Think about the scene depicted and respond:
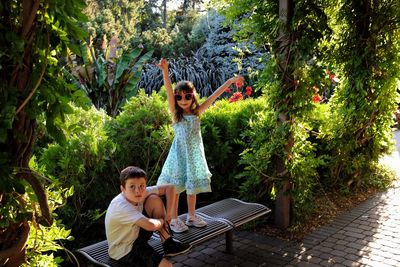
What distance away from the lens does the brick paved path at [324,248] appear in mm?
4086

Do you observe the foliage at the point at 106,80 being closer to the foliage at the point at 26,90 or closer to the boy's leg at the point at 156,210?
the boy's leg at the point at 156,210

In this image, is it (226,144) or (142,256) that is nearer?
(142,256)

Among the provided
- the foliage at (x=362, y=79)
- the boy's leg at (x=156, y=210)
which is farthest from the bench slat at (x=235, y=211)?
the foliage at (x=362, y=79)

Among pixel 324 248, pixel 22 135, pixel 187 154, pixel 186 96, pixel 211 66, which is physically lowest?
pixel 324 248

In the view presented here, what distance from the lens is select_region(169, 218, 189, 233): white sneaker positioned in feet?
12.6

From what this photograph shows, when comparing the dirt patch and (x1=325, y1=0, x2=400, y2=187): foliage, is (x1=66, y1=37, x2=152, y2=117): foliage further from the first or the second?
the dirt patch

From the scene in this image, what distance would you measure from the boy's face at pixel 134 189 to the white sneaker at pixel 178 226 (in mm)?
734

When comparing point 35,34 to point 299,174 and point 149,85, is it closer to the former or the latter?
point 299,174

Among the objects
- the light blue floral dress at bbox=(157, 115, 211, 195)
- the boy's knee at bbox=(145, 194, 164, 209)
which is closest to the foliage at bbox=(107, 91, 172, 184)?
the light blue floral dress at bbox=(157, 115, 211, 195)

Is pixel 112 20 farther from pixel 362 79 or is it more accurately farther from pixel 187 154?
pixel 187 154

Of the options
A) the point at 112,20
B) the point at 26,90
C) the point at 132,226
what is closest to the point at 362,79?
the point at 132,226

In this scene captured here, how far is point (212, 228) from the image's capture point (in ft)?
12.7

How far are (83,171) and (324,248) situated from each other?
106 inches

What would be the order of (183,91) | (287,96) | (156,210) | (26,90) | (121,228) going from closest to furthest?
(26,90), (121,228), (156,210), (183,91), (287,96)
